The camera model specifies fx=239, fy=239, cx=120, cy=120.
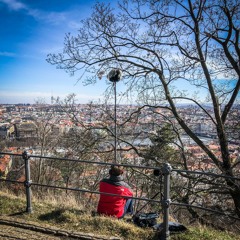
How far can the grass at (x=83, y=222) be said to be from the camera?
11.4 ft

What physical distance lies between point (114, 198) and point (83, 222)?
0.69 metres

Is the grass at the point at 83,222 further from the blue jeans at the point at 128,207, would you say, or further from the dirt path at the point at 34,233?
the blue jeans at the point at 128,207

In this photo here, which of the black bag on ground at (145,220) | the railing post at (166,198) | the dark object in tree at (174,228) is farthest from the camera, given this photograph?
the black bag on ground at (145,220)

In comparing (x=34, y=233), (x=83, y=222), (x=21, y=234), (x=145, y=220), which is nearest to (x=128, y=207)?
(x=145, y=220)

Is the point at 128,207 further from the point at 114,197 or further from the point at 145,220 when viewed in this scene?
the point at 145,220

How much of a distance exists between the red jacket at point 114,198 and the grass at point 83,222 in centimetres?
30

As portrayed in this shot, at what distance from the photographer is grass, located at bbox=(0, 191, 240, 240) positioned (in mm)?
3465

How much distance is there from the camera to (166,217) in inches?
132

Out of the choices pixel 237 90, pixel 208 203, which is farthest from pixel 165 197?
pixel 237 90

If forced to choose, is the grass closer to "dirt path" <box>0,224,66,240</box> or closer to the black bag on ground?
the black bag on ground

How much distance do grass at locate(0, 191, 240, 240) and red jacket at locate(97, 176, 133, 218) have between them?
0.30 m

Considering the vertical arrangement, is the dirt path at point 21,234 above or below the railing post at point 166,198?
below

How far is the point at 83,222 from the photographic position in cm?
384

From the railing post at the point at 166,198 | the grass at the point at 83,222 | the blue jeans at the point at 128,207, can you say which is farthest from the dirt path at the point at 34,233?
the blue jeans at the point at 128,207
